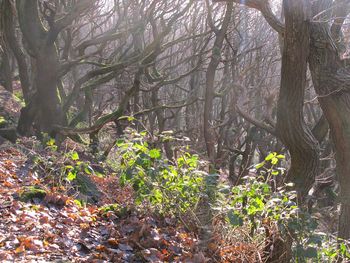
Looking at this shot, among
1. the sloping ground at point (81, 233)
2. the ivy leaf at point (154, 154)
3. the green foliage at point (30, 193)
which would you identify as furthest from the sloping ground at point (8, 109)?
the ivy leaf at point (154, 154)

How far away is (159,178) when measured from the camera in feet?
14.4

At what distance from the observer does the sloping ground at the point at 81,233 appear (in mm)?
3658

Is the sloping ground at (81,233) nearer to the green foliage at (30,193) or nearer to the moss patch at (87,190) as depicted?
the green foliage at (30,193)

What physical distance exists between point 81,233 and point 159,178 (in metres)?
0.88

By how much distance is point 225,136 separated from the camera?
16078 millimetres

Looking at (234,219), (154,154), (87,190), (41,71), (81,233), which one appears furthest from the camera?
Result: (41,71)

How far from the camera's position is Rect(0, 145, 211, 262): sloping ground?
12.0ft

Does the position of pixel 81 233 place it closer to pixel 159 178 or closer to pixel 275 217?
pixel 159 178

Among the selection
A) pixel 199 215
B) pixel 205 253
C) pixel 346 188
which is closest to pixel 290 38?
pixel 346 188

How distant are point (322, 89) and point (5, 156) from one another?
4.98 metres

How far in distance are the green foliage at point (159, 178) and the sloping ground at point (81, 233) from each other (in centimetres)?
24

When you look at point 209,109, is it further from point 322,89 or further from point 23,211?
point 23,211

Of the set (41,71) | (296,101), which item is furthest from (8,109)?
(296,101)

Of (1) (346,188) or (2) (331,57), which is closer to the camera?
(2) (331,57)
